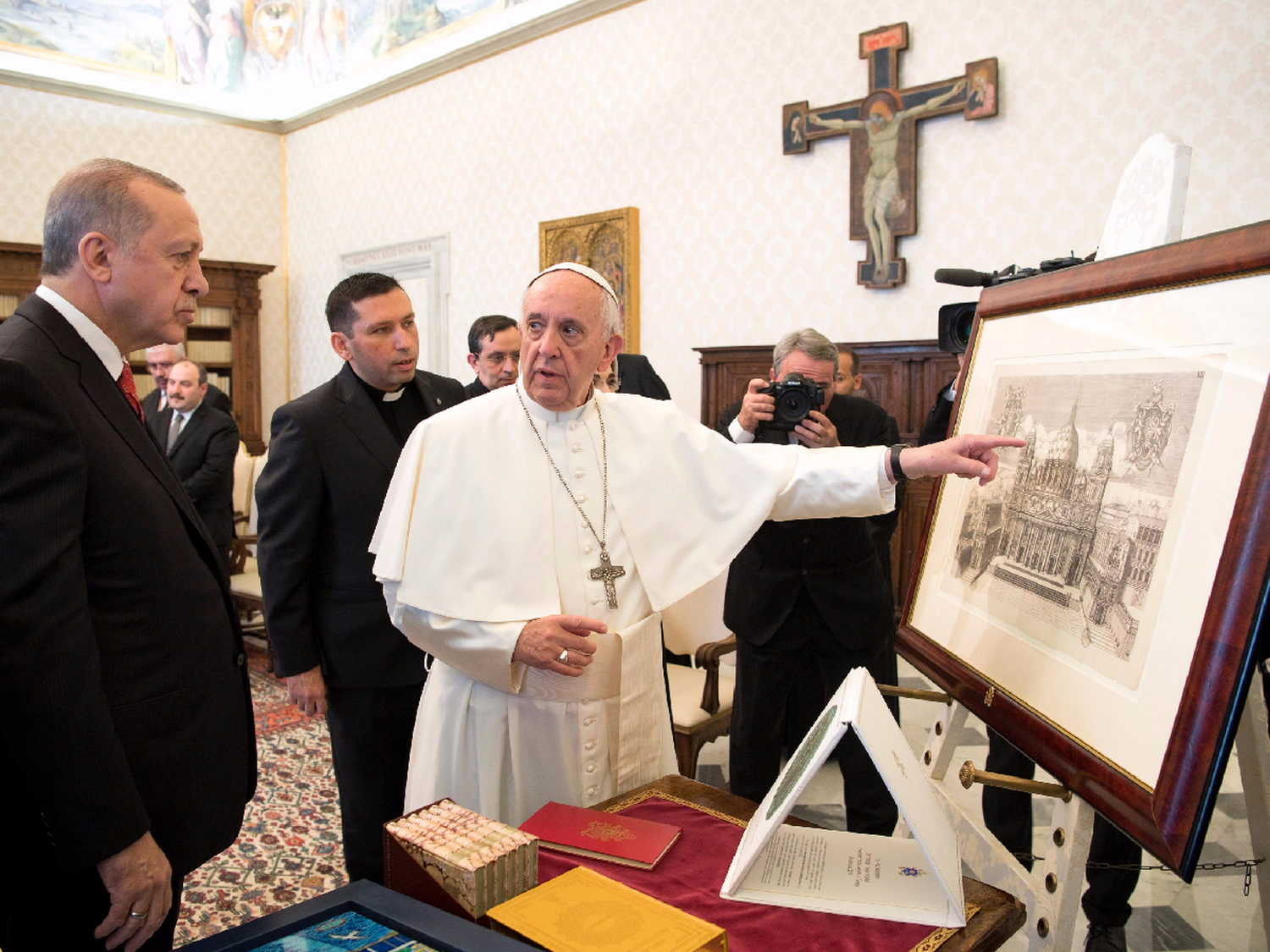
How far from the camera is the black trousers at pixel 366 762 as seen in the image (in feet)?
8.95

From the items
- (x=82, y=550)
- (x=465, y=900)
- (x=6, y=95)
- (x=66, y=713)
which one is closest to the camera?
(x=465, y=900)

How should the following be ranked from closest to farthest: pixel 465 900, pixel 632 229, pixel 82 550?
pixel 465 900, pixel 82 550, pixel 632 229

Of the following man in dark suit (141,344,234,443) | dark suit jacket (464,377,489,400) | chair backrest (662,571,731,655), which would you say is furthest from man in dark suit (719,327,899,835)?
man in dark suit (141,344,234,443)

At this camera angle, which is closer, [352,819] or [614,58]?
[352,819]

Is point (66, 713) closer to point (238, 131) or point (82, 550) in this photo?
point (82, 550)

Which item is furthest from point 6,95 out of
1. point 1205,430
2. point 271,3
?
point 1205,430

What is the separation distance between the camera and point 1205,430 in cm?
120

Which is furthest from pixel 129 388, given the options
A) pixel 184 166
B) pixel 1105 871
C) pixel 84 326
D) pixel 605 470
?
pixel 184 166

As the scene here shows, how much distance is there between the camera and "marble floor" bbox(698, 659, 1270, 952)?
2.80 meters

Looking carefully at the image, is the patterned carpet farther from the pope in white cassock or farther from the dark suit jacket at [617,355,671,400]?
the dark suit jacket at [617,355,671,400]

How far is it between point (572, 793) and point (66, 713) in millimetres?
933

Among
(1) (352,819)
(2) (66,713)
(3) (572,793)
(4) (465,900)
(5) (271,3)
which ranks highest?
(5) (271,3)

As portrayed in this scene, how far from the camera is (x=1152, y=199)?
1769 mm

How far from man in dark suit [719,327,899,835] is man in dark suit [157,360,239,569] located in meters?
3.56
